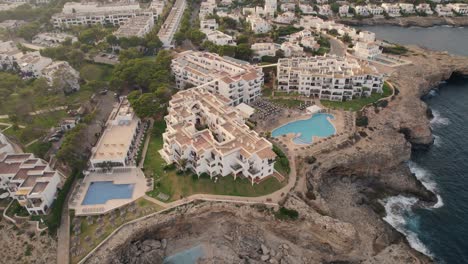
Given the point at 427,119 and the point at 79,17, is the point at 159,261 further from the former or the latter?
the point at 79,17

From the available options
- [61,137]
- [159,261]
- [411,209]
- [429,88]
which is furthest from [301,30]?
[159,261]

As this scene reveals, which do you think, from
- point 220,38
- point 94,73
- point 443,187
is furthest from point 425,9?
point 94,73

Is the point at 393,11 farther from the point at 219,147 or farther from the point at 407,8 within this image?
the point at 219,147

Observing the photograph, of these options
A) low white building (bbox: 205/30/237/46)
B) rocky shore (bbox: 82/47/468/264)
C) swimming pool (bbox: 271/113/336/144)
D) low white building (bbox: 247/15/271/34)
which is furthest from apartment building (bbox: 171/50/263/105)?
low white building (bbox: 247/15/271/34)

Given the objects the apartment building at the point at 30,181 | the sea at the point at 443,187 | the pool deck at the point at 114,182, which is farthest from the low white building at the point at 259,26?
the apartment building at the point at 30,181

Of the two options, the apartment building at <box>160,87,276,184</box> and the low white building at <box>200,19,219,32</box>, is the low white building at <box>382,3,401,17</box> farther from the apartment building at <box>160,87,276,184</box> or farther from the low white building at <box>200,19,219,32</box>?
the apartment building at <box>160,87,276,184</box>

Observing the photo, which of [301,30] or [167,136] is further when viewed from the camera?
[301,30]

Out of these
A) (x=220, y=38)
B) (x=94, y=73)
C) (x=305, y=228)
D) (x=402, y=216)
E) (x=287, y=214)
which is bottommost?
(x=402, y=216)
